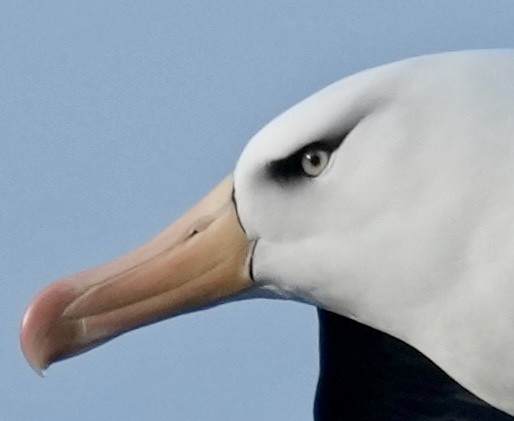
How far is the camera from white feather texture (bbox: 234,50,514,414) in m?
6.45

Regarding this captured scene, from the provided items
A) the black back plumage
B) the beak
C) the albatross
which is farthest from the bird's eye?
the black back plumage

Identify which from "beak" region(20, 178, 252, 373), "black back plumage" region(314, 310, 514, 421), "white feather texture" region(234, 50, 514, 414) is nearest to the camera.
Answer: "white feather texture" region(234, 50, 514, 414)

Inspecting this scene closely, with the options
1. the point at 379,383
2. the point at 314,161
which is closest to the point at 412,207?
the point at 314,161

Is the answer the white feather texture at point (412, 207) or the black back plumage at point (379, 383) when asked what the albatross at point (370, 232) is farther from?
the black back plumage at point (379, 383)

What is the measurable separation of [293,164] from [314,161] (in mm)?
70

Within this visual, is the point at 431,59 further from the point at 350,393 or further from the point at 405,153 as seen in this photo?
the point at 350,393

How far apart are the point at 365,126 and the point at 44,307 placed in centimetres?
111

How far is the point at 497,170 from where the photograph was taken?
644 centimetres

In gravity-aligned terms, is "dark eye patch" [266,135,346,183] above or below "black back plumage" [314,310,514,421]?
above

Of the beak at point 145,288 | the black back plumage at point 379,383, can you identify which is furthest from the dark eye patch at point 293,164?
the black back plumage at point 379,383

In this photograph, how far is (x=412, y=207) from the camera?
21.3 feet

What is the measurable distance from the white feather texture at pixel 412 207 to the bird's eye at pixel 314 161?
20 millimetres

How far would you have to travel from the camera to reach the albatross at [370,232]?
6.46 metres

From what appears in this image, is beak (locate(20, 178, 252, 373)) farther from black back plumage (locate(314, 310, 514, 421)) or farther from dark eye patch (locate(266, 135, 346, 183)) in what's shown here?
black back plumage (locate(314, 310, 514, 421))
